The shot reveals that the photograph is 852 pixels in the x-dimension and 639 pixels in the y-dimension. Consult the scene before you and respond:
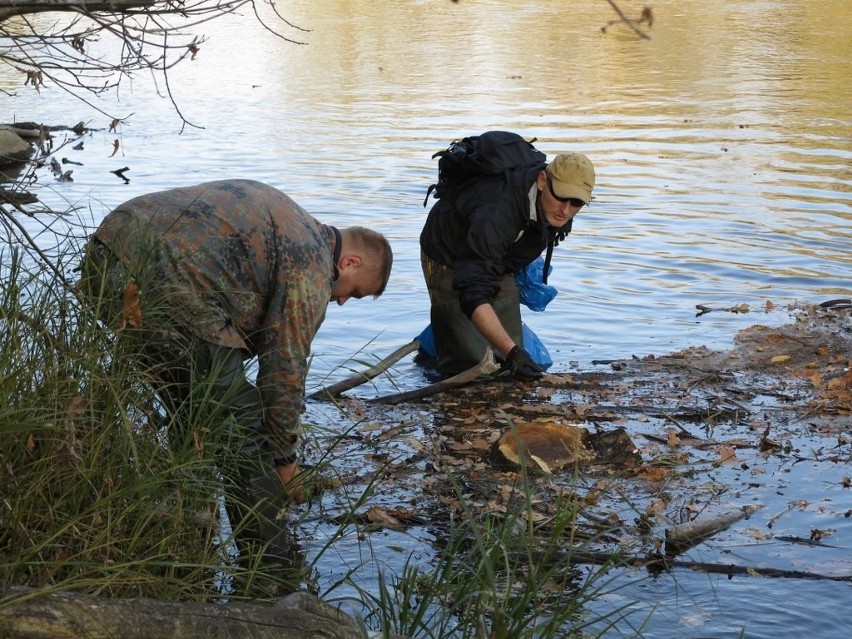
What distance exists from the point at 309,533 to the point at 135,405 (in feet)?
5.03

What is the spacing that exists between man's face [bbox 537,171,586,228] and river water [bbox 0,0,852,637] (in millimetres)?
1292

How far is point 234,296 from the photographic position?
4730mm

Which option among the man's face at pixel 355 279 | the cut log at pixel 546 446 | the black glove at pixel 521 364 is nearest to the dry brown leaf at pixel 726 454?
the cut log at pixel 546 446

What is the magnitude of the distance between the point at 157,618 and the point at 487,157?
4991 mm

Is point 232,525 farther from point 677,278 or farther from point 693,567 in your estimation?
point 677,278

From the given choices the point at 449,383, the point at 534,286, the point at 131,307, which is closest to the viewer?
the point at 131,307

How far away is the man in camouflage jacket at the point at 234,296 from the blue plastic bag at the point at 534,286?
4032 millimetres

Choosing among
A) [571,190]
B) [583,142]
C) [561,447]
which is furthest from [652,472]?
[583,142]

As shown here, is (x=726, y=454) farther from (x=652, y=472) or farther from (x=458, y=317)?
(x=458, y=317)

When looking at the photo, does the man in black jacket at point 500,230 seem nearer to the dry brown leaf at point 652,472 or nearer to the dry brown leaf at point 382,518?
the dry brown leaf at point 652,472

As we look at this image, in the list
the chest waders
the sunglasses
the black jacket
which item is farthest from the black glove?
the sunglasses

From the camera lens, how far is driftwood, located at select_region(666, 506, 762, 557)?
5531 mm

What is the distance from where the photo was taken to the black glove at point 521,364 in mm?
7434

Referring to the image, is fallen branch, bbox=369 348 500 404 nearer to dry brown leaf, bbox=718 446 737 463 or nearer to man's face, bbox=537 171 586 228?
man's face, bbox=537 171 586 228
